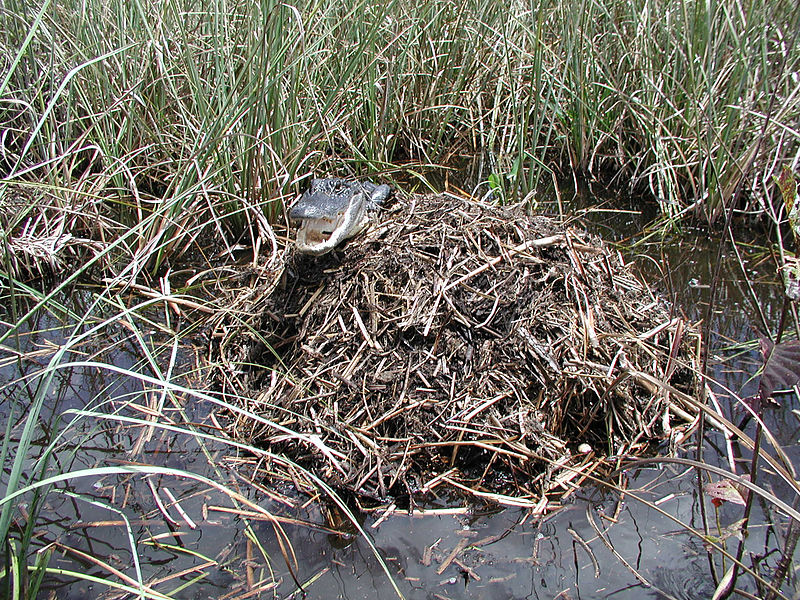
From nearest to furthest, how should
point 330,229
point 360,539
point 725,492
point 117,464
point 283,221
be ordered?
1. point 725,492
2. point 360,539
3. point 117,464
4. point 330,229
5. point 283,221

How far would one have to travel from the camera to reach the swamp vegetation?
2031mm

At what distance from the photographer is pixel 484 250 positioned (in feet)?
9.61

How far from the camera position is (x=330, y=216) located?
2.90 meters

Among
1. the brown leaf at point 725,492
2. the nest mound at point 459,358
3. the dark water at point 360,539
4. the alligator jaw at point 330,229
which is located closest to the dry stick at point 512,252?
the nest mound at point 459,358

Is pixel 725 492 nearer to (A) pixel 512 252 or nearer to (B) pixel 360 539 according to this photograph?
(B) pixel 360 539

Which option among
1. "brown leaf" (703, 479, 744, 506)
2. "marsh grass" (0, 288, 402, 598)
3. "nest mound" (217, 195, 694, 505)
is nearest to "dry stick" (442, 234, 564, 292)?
"nest mound" (217, 195, 694, 505)

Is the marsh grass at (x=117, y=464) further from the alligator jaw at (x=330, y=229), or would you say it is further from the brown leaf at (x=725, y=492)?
the brown leaf at (x=725, y=492)

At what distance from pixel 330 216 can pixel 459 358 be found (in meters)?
0.87

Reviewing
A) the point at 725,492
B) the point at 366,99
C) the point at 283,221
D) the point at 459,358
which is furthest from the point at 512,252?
the point at 366,99

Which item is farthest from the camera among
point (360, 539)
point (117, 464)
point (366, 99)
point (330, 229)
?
point (366, 99)

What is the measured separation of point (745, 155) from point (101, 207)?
4.03 meters

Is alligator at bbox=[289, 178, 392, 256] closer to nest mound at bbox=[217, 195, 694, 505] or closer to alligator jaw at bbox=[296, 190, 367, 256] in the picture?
alligator jaw at bbox=[296, 190, 367, 256]

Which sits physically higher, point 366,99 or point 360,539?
point 366,99

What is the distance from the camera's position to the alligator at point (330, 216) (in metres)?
2.80
